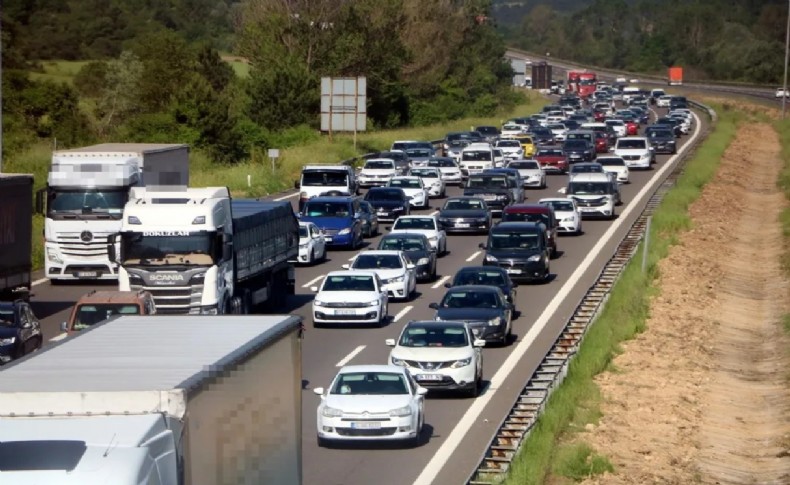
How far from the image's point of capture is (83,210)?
37062 millimetres

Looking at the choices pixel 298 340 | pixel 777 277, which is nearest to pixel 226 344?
pixel 298 340

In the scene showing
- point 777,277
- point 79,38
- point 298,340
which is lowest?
point 777,277

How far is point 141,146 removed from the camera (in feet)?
137

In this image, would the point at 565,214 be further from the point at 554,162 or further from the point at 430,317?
the point at 554,162

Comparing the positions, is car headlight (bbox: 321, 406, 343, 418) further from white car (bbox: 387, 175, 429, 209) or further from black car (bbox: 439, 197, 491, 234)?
white car (bbox: 387, 175, 429, 209)

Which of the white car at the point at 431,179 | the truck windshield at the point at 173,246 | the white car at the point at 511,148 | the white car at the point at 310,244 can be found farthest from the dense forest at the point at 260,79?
the truck windshield at the point at 173,246

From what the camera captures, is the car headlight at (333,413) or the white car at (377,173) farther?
the white car at (377,173)

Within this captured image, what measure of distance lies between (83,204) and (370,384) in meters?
16.4

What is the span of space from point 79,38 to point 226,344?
15267 centimetres

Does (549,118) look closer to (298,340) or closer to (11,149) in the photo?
(11,149)

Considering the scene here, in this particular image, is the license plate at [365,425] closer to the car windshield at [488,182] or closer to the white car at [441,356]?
the white car at [441,356]

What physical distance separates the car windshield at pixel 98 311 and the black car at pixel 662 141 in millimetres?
60329

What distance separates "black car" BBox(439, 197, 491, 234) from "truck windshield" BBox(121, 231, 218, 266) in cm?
2232

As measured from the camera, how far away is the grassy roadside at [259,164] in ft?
189
